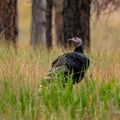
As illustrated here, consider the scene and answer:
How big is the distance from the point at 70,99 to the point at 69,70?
1.01 meters

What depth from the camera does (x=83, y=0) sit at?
12.5 m

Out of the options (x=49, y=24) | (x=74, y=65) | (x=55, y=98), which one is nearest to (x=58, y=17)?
(x=49, y=24)

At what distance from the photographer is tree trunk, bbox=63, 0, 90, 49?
12602 millimetres

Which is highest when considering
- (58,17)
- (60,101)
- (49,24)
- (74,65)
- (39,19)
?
(58,17)

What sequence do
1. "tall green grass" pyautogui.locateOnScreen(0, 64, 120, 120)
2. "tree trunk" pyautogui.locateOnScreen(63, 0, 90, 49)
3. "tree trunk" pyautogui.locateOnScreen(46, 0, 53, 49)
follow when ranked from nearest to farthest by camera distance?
"tall green grass" pyautogui.locateOnScreen(0, 64, 120, 120) < "tree trunk" pyautogui.locateOnScreen(63, 0, 90, 49) < "tree trunk" pyautogui.locateOnScreen(46, 0, 53, 49)

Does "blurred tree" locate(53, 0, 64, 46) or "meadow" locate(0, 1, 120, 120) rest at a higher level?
"blurred tree" locate(53, 0, 64, 46)

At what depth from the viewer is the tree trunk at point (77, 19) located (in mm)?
12602

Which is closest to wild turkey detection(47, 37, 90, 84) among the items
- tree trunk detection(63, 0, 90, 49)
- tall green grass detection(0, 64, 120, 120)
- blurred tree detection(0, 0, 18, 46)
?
tall green grass detection(0, 64, 120, 120)

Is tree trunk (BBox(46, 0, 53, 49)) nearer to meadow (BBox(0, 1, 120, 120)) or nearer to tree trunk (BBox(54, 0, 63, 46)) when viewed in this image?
tree trunk (BBox(54, 0, 63, 46))

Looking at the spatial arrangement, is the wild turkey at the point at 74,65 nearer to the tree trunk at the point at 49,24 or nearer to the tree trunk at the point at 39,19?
the tree trunk at the point at 39,19

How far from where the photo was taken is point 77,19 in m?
12.8

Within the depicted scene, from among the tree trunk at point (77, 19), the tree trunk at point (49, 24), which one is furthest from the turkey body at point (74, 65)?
the tree trunk at point (49, 24)

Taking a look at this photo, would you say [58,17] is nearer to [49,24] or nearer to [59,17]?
[59,17]

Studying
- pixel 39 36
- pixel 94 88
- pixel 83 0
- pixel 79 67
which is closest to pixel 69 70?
pixel 79 67
